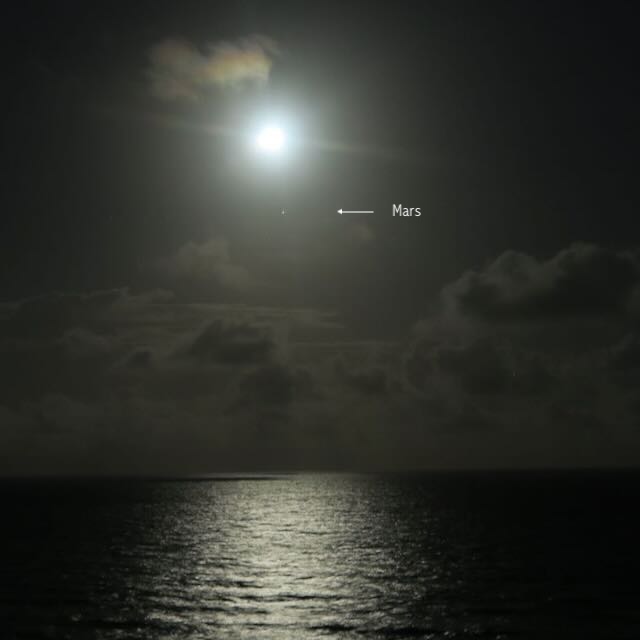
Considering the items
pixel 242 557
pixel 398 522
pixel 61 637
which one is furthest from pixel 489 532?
pixel 61 637

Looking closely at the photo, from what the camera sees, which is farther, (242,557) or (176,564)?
(242,557)

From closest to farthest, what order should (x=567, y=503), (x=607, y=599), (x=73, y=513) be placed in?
(x=607, y=599) < (x=73, y=513) < (x=567, y=503)

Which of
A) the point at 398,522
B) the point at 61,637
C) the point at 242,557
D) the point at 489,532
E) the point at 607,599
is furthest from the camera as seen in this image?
the point at 398,522

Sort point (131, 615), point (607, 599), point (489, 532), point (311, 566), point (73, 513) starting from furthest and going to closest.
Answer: point (73, 513), point (489, 532), point (311, 566), point (607, 599), point (131, 615)

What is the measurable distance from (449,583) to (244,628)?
949 inches

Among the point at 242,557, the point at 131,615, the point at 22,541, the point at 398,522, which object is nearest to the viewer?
the point at 131,615

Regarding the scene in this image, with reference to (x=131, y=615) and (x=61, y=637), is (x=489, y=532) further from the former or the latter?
(x=61, y=637)

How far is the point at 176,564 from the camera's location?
78.0 m

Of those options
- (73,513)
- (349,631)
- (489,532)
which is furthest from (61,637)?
(73,513)

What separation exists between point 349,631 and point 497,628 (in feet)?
32.0

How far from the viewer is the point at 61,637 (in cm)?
4478

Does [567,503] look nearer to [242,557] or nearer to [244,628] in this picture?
[242,557]

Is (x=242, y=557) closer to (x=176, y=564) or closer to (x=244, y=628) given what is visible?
(x=176, y=564)

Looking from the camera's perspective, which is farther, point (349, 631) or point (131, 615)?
point (131, 615)
